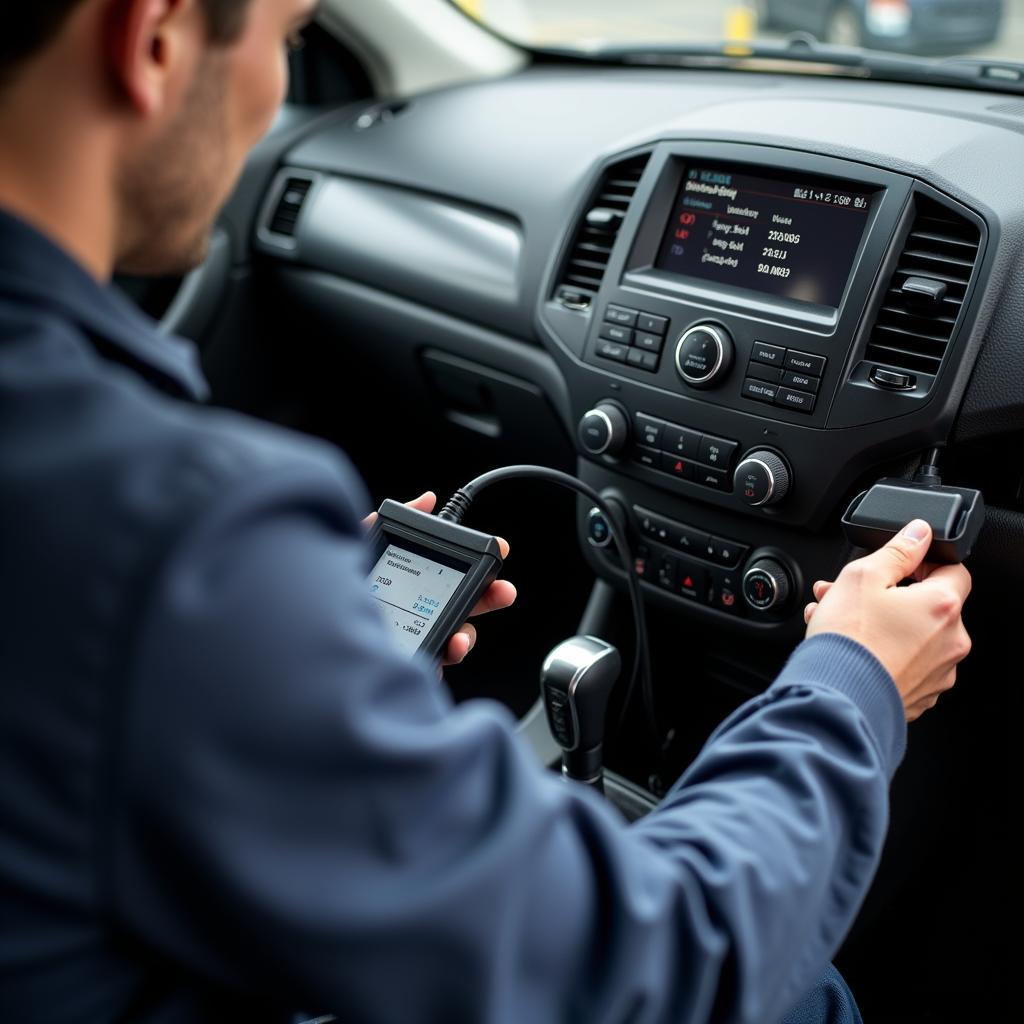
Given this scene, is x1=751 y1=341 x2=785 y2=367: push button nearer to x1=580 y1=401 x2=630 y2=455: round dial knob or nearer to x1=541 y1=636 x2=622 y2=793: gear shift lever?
x1=580 y1=401 x2=630 y2=455: round dial knob

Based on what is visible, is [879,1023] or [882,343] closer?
[882,343]

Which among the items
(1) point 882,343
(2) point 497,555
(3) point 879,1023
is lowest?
(3) point 879,1023

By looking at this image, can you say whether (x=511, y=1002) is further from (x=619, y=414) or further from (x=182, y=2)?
(x=619, y=414)

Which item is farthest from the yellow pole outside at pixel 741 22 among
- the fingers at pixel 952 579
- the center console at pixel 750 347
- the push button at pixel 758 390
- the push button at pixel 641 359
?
the fingers at pixel 952 579

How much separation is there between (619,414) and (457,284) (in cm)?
49

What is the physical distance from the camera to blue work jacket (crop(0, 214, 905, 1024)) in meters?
0.53

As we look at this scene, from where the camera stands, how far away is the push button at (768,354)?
139cm

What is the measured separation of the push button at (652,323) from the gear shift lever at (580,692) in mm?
402

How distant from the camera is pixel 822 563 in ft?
4.77

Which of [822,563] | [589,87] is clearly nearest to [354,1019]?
[822,563]

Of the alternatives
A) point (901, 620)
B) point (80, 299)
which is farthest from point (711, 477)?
point (80, 299)

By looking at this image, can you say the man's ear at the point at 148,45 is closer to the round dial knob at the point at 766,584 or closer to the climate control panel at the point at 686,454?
the climate control panel at the point at 686,454

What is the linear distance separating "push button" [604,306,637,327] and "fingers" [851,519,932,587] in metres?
0.54

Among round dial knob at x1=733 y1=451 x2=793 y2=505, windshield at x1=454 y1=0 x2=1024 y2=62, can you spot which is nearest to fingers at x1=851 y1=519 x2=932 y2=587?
round dial knob at x1=733 y1=451 x2=793 y2=505
